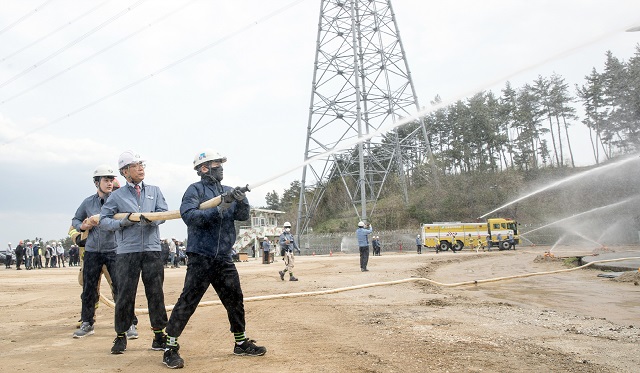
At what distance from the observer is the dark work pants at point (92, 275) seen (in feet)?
21.3

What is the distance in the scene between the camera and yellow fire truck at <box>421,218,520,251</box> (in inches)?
1610

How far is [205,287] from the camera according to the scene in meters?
4.81

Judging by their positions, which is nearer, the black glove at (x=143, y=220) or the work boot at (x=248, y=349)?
the work boot at (x=248, y=349)

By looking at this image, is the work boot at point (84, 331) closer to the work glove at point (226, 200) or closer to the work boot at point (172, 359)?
the work boot at point (172, 359)

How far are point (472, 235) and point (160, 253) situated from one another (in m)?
40.1

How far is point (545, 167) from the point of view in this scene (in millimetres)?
62594

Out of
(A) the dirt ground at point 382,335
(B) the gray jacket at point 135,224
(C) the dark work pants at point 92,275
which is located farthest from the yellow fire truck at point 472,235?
(B) the gray jacket at point 135,224

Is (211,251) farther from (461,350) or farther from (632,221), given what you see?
(632,221)

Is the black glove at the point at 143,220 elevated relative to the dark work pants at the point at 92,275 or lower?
elevated

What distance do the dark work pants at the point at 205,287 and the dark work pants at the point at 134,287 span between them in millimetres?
632

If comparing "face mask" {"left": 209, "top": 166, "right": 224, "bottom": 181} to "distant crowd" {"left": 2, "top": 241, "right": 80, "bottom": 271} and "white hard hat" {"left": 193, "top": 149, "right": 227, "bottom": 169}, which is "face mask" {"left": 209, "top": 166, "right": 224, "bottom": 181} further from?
"distant crowd" {"left": 2, "top": 241, "right": 80, "bottom": 271}

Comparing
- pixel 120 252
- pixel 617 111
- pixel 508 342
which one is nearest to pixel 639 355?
pixel 508 342

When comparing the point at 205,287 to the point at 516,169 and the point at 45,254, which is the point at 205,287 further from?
the point at 516,169

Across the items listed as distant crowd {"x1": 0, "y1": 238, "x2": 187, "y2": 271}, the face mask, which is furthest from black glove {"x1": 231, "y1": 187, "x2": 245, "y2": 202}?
distant crowd {"x1": 0, "y1": 238, "x2": 187, "y2": 271}
